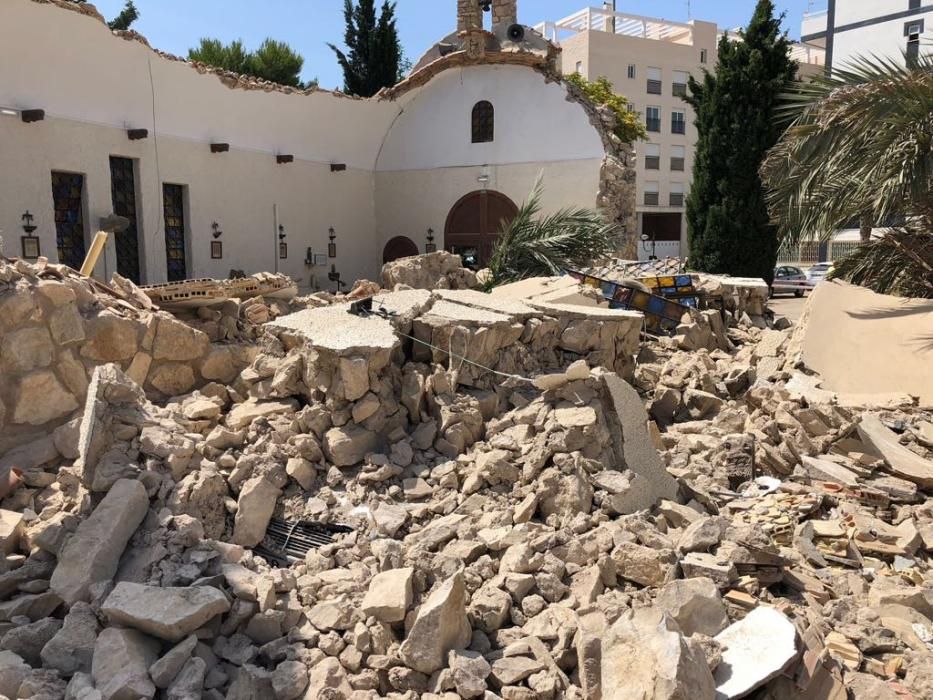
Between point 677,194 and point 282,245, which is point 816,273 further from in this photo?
point 282,245

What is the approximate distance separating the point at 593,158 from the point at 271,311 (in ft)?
29.2

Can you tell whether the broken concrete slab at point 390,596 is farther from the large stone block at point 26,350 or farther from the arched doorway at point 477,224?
the arched doorway at point 477,224

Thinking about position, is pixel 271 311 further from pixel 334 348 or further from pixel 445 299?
pixel 334 348

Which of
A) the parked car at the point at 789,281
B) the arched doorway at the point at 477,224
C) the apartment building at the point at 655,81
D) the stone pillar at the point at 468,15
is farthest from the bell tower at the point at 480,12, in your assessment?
the apartment building at the point at 655,81

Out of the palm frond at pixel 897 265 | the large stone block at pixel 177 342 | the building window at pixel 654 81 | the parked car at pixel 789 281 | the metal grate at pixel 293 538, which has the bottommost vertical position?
the metal grate at pixel 293 538

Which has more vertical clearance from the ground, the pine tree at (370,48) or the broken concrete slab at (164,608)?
the pine tree at (370,48)

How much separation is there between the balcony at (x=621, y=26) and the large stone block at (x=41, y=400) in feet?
114

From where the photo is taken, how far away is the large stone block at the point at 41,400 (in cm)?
587

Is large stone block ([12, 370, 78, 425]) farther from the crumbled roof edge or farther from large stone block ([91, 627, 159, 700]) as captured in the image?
the crumbled roof edge

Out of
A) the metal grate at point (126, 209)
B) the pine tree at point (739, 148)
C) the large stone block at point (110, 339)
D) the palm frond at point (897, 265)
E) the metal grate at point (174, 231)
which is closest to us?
the large stone block at point (110, 339)

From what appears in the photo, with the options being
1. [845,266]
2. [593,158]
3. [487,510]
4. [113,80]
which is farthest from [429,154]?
[487,510]

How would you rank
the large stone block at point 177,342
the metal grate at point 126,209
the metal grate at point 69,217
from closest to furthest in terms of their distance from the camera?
1. the large stone block at point 177,342
2. the metal grate at point 69,217
3. the metal grate at point 126,209

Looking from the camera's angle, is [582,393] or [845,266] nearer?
[582,393]

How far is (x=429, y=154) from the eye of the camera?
57.8ft
